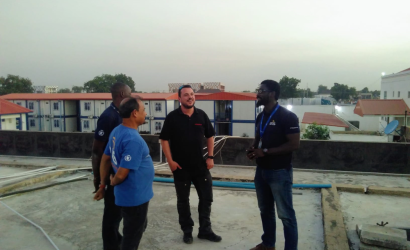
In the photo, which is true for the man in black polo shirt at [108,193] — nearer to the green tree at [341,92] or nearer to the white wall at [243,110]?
the white wall at [243,110]

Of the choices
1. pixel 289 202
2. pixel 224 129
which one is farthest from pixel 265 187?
pixel 224 129

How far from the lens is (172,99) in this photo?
32.5 m

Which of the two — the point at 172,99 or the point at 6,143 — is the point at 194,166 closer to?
the point at 6,143

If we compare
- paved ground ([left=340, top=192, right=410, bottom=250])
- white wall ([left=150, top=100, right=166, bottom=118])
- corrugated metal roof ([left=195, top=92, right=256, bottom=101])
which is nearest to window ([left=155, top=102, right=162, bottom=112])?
white wall ([left=150, top=100, right=166, bottom=118])

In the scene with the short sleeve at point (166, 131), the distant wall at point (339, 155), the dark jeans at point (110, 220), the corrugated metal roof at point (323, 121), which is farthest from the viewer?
the corrugated metal roof at point (323, 121)

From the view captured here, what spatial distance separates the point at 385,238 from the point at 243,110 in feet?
91.0

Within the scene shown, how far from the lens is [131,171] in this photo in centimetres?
230

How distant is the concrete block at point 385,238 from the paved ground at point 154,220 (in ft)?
1.47

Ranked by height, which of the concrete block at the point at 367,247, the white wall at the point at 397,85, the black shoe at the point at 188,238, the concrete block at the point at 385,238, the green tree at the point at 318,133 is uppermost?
the white wall at the point at 397,85

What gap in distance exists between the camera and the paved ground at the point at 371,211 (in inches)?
142

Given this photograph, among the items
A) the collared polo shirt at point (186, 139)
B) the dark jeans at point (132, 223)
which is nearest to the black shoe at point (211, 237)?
the collared polo shirt at point (186, 139)

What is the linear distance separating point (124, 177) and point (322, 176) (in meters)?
5.91

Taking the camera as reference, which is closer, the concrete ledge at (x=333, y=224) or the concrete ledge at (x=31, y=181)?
the concrete ledge at (x=333, y=224)

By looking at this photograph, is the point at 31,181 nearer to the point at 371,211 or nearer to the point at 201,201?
the point at 201,201
